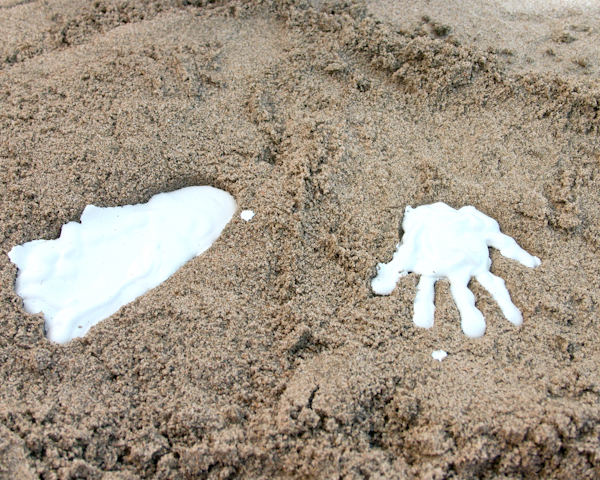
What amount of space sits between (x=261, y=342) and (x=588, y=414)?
1022mm

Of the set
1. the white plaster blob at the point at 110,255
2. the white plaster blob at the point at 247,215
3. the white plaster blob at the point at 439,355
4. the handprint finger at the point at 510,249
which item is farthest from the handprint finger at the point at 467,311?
the white plaster blob at the point at 110,255

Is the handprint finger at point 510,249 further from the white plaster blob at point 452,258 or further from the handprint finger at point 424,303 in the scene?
the handprint finger at point 424,303

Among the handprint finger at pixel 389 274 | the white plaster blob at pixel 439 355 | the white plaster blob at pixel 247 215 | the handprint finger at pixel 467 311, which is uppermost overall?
the white plaster blob at pixel 247 215

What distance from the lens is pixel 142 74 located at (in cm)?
233

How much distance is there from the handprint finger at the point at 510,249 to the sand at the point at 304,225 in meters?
0.05

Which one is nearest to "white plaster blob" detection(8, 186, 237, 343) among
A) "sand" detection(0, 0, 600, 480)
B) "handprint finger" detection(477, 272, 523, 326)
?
"sand" detection(0, 0, 600, 480)

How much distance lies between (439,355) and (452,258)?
1.39 feet

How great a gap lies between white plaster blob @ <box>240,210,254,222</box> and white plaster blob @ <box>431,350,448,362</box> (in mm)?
884

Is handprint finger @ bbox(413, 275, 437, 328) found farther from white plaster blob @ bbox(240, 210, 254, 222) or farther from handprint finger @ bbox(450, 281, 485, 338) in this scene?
white plaster blob @ bbox(240, 210, 254, 222)

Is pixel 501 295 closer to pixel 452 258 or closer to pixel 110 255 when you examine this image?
pixel 452 258

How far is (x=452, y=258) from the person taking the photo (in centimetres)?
187

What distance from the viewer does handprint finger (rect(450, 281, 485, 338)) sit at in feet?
5.60

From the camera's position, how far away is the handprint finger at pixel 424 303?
1729 millimetres

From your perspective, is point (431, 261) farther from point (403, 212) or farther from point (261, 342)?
point (261, 342)
